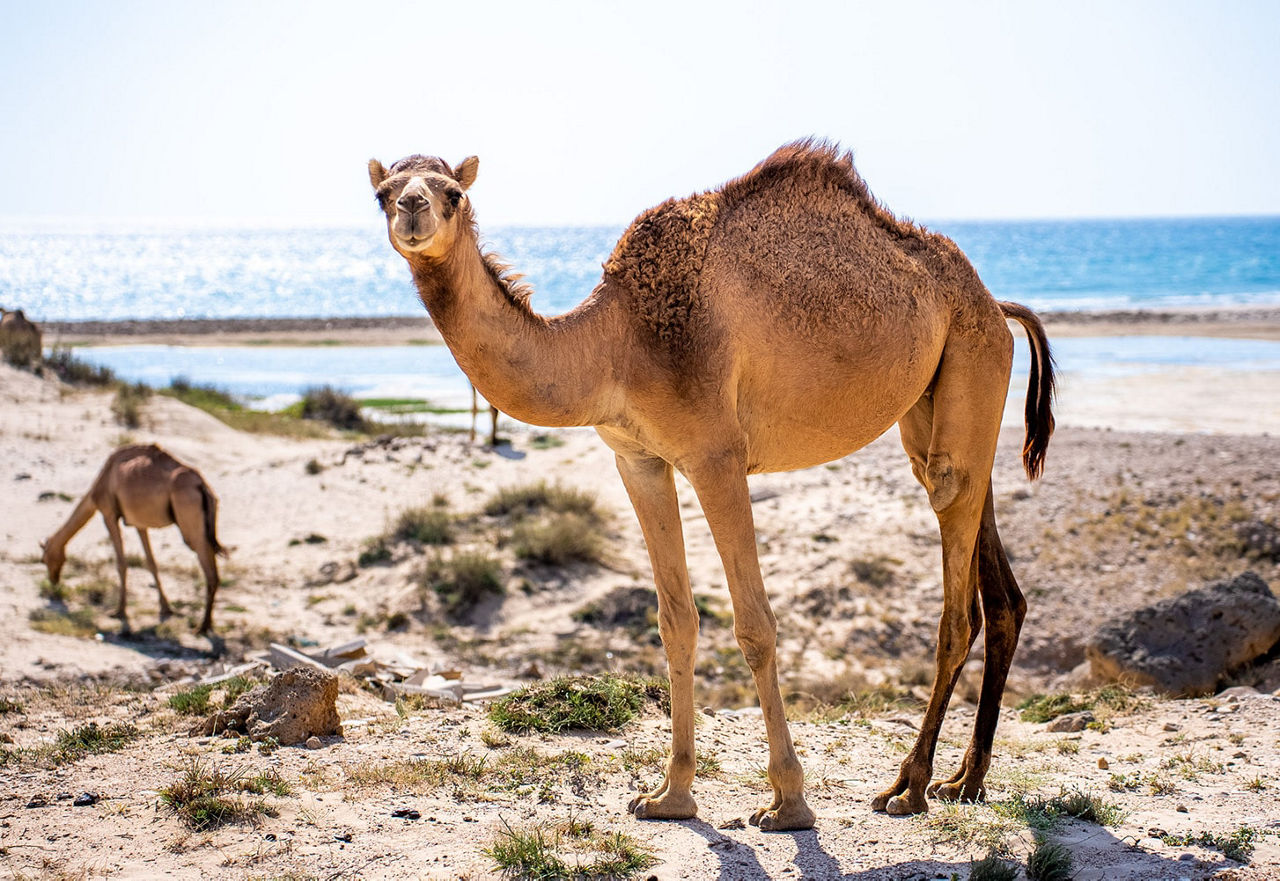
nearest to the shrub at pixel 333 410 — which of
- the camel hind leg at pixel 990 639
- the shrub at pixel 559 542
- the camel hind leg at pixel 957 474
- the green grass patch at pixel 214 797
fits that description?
the shrub at pixel 559 542

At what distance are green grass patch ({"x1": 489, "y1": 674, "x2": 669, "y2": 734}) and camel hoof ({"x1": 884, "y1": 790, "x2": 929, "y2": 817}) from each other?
172 cm

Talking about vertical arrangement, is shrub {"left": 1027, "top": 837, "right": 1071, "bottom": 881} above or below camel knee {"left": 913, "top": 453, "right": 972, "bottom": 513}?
below

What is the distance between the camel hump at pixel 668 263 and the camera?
455cm

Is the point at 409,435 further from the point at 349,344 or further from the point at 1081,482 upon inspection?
the point at 349,344

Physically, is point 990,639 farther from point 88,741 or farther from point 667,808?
point 88,741

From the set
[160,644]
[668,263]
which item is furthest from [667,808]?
[160,644]

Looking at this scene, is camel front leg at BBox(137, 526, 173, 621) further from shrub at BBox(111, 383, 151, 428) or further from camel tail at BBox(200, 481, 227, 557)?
shrub at BBox(111, 383, 151, 428)

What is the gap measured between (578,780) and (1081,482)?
33.7ft

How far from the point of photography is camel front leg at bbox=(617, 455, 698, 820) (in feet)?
16.3

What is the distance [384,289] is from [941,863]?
8860cm

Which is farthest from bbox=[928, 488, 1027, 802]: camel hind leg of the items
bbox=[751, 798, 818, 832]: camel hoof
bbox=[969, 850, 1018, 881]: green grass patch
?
bbox=[969, 850, 1018, 881]: green grass patch

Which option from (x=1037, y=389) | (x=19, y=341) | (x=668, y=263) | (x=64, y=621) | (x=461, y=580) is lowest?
(x=64, y=621)

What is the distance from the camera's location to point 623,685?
6.64m

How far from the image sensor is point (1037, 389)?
5.72 m
